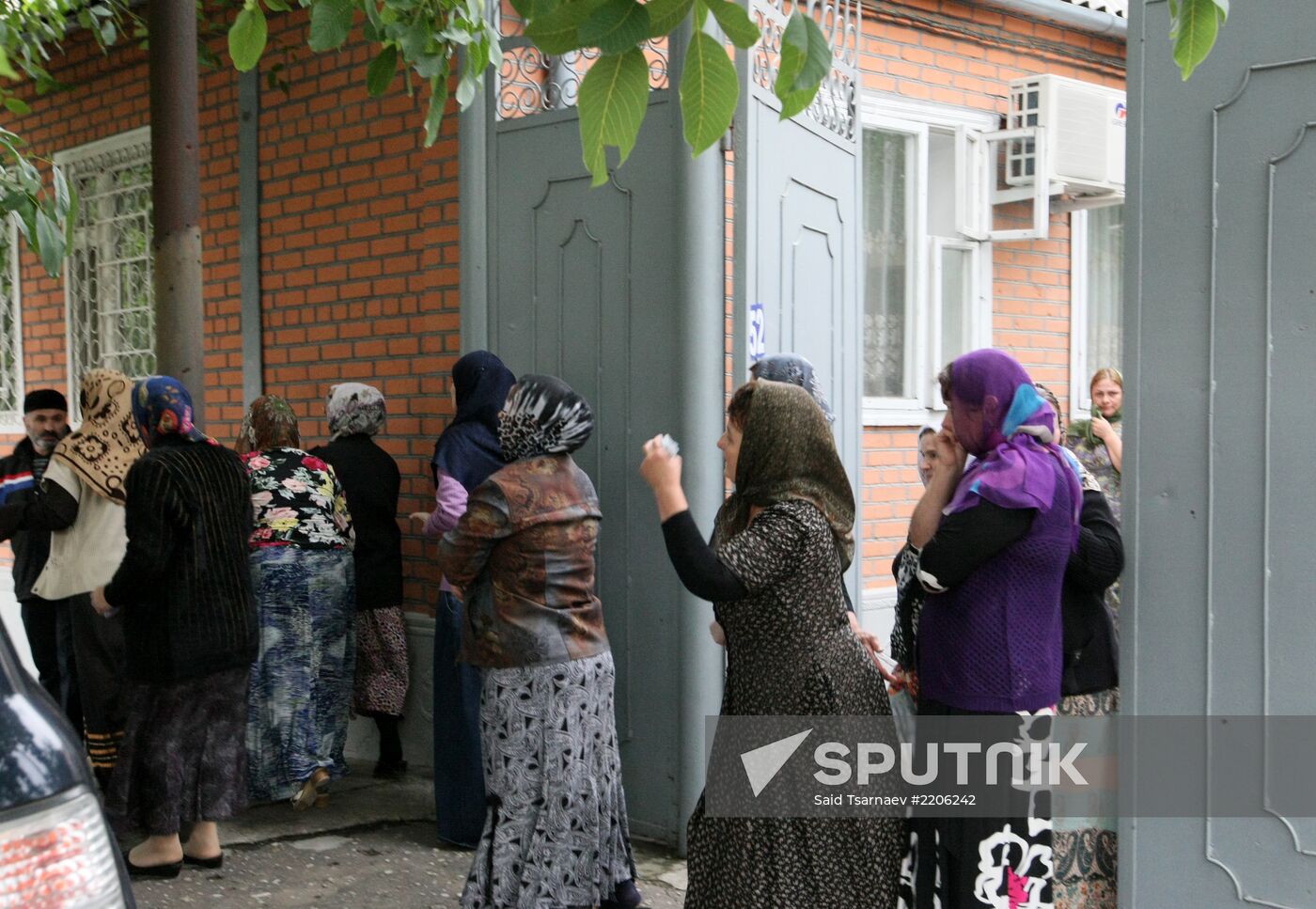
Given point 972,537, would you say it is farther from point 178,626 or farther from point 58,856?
point 178,626

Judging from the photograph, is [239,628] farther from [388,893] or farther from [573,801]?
[573,801]

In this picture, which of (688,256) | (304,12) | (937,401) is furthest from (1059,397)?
(304,12)

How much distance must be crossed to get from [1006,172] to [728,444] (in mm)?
5346

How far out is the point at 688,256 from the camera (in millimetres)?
4852

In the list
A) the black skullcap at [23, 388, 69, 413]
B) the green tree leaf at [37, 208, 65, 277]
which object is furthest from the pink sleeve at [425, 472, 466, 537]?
the black skullcap at [23, 388, 69, 413]

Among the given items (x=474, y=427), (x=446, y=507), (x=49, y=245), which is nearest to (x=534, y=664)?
(x=446, y=507)

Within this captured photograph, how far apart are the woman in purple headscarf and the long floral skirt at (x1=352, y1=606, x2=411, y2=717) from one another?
10.5 ft

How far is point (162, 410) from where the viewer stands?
456 centimetres

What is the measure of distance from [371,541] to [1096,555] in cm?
A: 344

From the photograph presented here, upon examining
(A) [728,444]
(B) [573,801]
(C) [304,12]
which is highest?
(C) [304,12]

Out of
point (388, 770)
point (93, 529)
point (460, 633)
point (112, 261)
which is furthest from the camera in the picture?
point (112, 261)

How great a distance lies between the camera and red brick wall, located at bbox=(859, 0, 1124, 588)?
296 inches

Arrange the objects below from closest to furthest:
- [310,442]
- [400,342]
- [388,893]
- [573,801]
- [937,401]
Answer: [573,801]
[388,893]
[400,342]
[310,442]
[937,401]

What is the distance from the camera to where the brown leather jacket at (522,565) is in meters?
4.12
